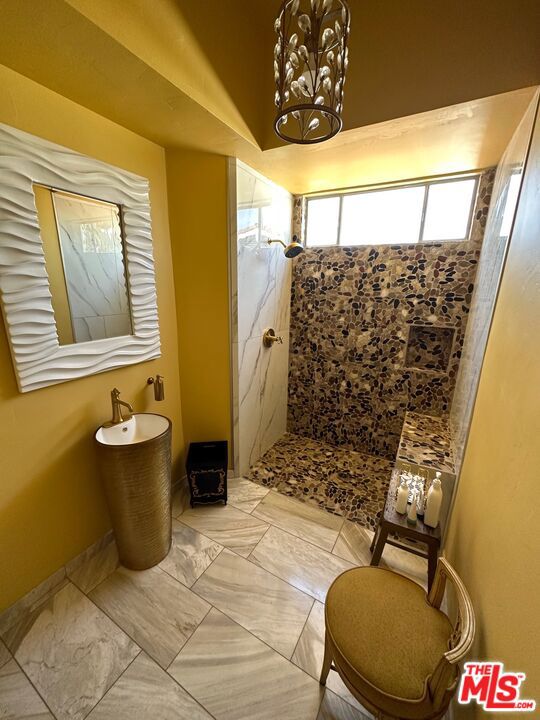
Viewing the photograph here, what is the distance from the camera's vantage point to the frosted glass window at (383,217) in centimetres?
225

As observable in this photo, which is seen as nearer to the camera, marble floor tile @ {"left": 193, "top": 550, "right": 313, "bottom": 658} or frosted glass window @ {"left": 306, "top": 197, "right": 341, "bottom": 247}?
marble floor tile @ {"left": 193, "top": 550, "right": 313, "bottom": 658}

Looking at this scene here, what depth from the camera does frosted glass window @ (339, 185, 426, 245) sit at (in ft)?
7.38

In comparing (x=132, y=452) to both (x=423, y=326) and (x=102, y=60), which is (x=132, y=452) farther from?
(x=423, y=326)

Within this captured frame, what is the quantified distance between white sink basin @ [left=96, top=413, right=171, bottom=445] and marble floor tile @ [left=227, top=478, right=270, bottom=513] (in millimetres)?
858

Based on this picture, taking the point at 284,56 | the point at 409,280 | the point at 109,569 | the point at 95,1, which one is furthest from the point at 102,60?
the point at 109,569

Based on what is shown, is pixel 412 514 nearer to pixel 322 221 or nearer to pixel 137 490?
pixel 137 490

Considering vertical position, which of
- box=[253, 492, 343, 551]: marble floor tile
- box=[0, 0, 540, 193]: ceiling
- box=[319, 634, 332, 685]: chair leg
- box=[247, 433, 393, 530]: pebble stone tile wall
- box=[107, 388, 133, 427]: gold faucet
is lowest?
box=[253, 492, 343, 551]: marble floor tile

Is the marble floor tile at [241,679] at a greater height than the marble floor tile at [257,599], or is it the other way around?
the marble floor tile at [257,599]

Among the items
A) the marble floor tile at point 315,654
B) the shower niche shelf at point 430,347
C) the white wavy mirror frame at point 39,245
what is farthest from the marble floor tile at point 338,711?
the shower niche shelf at point 430,347

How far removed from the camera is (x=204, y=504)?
80.7 inches

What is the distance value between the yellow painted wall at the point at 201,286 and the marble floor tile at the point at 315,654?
3.98 feet

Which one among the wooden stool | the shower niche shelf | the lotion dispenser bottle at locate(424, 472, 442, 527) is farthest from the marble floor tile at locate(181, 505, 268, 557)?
the shower niche shelf

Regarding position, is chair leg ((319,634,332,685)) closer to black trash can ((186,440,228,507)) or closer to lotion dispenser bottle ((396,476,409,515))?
lotion dispenser bottle ((396,476,409,515))

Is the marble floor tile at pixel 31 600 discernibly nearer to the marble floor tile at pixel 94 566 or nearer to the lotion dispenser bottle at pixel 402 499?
the marble floor tile at pixel 94 566
